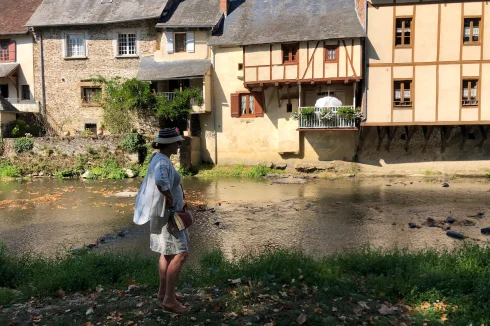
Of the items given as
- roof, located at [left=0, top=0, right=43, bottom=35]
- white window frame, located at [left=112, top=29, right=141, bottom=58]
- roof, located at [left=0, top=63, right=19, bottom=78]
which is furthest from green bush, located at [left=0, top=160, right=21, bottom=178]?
roof, located at [left=0, top=0, right=43, bottom=35]

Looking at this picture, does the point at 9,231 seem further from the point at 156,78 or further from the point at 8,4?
the point at 8,4

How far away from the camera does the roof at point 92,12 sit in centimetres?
2620

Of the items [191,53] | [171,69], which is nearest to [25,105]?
[171,69]

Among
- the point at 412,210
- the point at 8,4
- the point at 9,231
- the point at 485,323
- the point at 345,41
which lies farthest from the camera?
the point at 8,4

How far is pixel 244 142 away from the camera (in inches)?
973

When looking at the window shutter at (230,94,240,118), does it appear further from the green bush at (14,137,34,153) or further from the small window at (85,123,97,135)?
the green bush at (14,137,34,153)

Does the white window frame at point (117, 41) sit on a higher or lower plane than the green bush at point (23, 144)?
higher

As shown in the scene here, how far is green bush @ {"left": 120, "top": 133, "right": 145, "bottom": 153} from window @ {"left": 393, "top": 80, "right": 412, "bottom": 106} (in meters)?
13.8

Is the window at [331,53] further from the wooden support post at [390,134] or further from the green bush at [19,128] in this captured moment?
the green bush at [19,128]

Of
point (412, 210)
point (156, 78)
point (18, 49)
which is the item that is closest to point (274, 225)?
point (412, 210)

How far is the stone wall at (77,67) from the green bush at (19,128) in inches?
79.6

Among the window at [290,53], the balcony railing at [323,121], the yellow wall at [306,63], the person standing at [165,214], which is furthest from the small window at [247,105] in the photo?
the person standing at [165,214]

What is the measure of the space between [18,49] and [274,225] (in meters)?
25.2

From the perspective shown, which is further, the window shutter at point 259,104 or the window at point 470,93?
the window shutter at point 259,104
